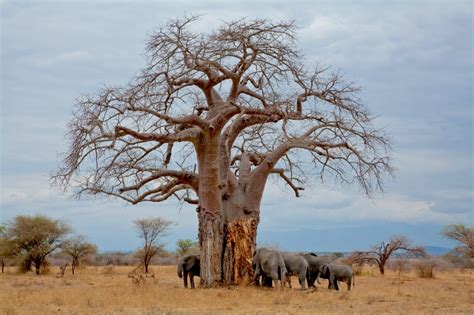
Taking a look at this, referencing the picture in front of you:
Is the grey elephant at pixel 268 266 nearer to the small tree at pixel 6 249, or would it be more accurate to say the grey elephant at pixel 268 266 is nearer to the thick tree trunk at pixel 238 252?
the thick tree trunk at pixel 238 252

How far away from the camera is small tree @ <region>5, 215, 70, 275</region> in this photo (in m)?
31.9

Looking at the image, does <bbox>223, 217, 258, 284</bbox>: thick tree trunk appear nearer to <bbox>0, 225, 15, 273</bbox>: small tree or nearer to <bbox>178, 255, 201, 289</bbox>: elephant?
<bbox>178, 255, 201, 289</bbox>: elephant

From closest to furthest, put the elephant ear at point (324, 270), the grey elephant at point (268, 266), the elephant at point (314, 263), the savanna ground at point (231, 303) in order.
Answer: the savanna ground at point (231, 303), the grey elephant at point (268, 266), the elephant ear at point (324, 270), the elephant at point (314, 263)

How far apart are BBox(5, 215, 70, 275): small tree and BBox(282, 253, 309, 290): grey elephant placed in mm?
17743

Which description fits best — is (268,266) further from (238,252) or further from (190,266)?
(190,266)

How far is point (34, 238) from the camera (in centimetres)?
3219

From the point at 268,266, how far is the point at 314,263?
1.94 metres

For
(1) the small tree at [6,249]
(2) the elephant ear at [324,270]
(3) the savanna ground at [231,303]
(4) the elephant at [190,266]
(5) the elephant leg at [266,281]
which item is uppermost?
(1) the small tree at [6,249]

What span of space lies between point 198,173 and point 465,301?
282 inches

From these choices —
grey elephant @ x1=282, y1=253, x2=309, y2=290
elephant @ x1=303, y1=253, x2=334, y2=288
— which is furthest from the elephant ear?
grey elephant @ x1=282, y1=253, x2=309, y2=290

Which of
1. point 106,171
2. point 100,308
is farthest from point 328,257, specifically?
point 100,308

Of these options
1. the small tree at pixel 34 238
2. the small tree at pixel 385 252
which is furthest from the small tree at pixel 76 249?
the small tree at pixel 385 252

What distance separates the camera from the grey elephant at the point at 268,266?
53.5 feet

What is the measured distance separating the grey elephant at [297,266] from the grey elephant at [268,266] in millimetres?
359
